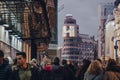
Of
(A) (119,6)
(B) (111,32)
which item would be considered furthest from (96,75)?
(B) (111,32)

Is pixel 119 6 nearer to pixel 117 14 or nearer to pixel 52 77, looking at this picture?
pixel 117 14

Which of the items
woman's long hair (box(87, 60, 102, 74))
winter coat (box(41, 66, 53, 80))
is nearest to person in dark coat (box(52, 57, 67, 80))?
winter coat (box(41, 66, 53, 80))

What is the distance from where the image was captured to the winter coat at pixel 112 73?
9039 millimetres

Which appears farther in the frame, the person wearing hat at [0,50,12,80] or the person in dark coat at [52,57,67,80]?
the person in dark coat at [52,57,67,80]

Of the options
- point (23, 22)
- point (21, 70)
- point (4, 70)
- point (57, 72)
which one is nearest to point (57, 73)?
point (57, 72)

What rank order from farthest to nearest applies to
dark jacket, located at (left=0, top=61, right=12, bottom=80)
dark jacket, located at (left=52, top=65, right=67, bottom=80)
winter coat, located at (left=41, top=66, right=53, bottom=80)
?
dark jacket, located at (left=52, top=65, right=67, bottom=80) < winter coat, located at (left=41, top=66, right=53, bottom=80) < dark jacket, located at (left=0, top=61, right=12, bottom=80)

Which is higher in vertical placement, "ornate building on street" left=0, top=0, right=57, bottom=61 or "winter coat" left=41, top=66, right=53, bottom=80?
"ornate building on street" left=0, top=0, right=57, bottom=61

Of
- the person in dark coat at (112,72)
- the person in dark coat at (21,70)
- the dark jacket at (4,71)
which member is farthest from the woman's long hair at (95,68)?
the dark jacket at (4,71)

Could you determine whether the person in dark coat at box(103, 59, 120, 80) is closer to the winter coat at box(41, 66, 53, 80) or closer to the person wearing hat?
the person wearing hat

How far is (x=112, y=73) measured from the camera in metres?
9.10

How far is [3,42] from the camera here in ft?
112

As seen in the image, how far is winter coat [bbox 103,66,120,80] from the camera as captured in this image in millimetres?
9039

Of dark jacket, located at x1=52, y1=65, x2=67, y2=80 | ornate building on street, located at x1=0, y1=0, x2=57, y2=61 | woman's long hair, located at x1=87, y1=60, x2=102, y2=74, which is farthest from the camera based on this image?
ornate building on street, located at x1=0, y1=0, x2=57, y2=61

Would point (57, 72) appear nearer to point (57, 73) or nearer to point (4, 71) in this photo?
point (57, 73)
